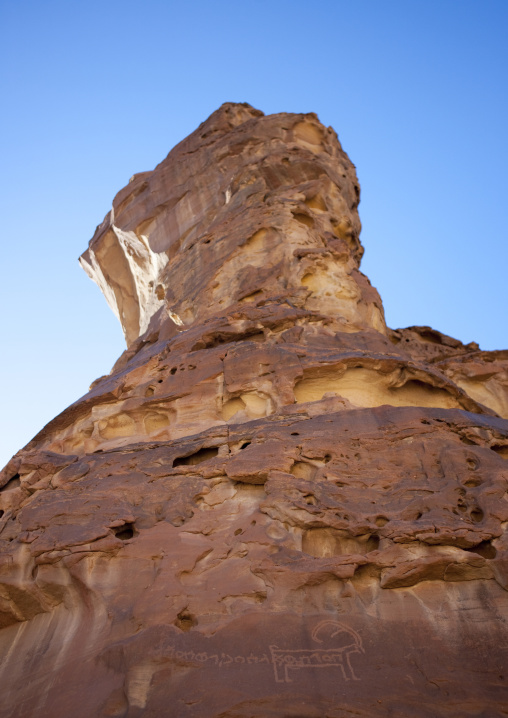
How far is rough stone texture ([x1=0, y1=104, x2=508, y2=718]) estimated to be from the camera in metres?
7.16

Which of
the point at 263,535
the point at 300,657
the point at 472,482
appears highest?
the point at 472,482

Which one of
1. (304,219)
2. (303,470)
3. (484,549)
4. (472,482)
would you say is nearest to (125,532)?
(303,470)

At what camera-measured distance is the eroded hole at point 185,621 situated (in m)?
7.98

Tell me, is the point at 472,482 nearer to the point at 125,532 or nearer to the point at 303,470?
the point at 303,470

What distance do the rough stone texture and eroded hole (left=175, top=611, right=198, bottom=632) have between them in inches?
1.2

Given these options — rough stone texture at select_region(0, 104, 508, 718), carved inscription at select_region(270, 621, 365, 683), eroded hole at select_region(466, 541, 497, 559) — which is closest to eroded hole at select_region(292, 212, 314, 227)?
rough stone texture at select_region(0, 104, 508, 718)

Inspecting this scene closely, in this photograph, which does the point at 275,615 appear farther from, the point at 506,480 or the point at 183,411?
the point at 183,411

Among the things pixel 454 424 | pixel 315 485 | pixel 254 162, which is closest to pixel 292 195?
pixel 254 162

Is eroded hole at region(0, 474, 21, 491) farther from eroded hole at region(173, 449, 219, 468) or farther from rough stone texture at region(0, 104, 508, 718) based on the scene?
eroded hole at region(173, 449, 219, 468)

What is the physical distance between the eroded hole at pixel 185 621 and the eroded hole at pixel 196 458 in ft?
11.7

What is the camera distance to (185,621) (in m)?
8.10

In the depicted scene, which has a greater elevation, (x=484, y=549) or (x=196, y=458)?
(x=196, y=458)

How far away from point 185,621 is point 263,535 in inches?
64.6

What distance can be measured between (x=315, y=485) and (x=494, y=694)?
389cm
